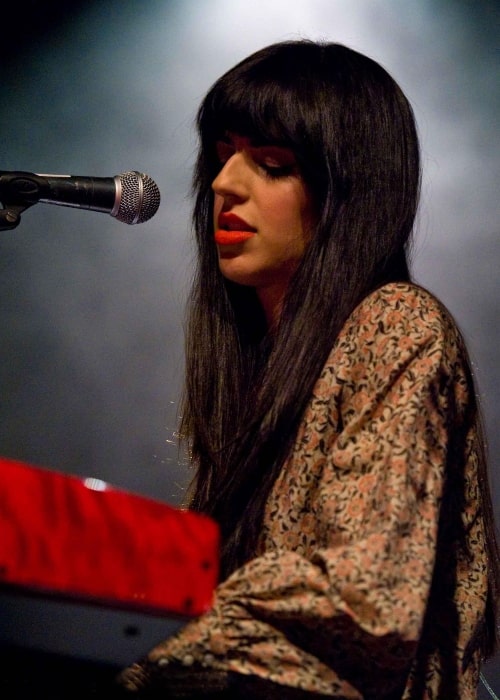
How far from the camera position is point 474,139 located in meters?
3.21

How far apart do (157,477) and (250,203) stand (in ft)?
6.01

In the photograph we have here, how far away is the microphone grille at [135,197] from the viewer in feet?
5.73

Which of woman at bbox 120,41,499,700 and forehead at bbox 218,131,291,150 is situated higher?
forehead at bbox 218,131,291,150

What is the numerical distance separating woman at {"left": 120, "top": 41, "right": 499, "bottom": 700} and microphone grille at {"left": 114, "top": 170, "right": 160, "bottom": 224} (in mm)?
137

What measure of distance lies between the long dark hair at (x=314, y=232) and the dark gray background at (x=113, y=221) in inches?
58.0

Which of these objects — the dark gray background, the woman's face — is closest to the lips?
the woman's face

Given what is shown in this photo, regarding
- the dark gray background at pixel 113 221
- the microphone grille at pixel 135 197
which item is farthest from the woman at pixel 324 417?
the dark gray background at pixel 113 221

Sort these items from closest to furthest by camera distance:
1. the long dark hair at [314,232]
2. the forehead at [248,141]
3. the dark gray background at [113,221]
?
1. the long dark hair at [314,232]
2. the forehead at [248,141]
3. the dark gray background at [113,221]

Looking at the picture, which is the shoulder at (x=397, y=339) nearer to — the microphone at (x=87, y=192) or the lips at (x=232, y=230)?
the lips at (x=232, y=230)

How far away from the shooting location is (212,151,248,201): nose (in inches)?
69.2

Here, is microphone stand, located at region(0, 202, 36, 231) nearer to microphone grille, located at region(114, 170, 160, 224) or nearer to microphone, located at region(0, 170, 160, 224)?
microphone, located at region(0, 170, 160, 224)

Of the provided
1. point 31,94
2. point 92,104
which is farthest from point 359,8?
point 31,94

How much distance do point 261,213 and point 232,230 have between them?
73 millimetres

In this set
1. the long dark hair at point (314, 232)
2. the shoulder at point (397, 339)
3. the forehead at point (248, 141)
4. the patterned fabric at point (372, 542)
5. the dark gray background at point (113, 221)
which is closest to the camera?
the patterned fabric at point (372, 542)
